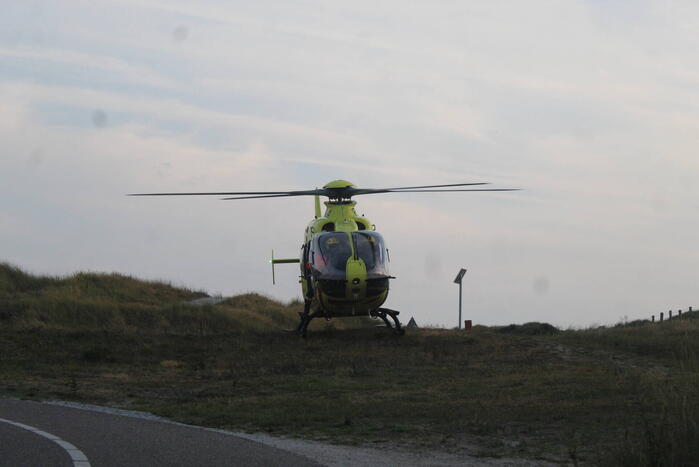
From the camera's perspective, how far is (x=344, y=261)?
2898 cm

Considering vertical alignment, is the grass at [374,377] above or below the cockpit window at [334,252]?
below

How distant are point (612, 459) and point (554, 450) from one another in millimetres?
1935

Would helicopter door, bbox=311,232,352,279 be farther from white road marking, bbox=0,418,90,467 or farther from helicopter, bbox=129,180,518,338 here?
white road marking, bbox=0,418,90,467

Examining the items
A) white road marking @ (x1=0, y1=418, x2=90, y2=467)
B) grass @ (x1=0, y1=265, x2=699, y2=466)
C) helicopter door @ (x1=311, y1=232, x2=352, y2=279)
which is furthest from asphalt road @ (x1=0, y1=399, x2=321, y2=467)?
helicopter door @ (x1=311, y1=232, x2=352, y2=279)

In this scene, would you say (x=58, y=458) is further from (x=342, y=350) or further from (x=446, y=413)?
(x=342, y=350)

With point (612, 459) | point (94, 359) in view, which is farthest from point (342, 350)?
point (612, 459)

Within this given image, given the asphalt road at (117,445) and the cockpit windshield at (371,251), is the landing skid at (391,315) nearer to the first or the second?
the cockpit windshield at (371,251)

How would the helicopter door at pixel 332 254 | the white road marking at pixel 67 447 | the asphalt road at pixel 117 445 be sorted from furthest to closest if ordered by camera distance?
the helicopter door at pixel 332 254 → the asphalt road at pixel 117 445 → the white road marking at pixel 67 447

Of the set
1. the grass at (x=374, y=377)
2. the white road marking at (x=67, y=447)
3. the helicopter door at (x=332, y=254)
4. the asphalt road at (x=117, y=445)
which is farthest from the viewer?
the helicopter door at (x=332, y=254)

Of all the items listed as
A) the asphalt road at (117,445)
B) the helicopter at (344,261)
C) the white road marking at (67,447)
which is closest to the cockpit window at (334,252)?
the helicopter at (344,261)

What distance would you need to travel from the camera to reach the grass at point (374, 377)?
12664 millimetres

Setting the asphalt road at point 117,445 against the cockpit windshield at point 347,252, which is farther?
the cockpit windshield at point 347,252

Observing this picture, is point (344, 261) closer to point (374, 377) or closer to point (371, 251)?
point (371, 251)

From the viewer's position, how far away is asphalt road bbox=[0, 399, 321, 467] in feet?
31.7
